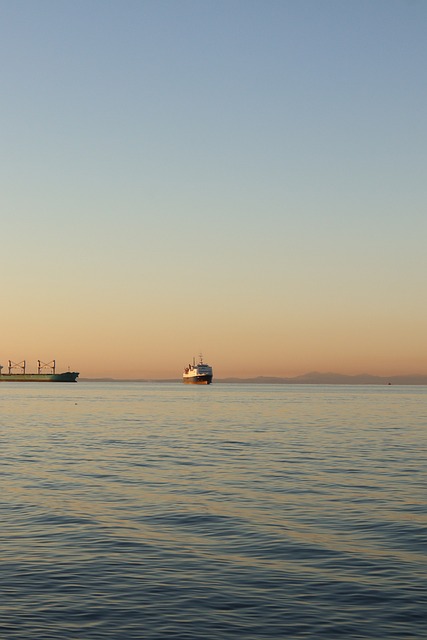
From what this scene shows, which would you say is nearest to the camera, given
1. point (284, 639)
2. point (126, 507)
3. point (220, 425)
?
point (284, 639)

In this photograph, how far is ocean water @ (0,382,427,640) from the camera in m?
17.0

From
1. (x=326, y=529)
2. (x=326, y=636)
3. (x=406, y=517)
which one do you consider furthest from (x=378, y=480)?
(x=326, y=636)

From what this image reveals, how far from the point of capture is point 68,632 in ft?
52.5

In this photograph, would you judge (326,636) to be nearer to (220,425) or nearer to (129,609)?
(129,609)

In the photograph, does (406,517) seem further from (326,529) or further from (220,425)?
(220,425)

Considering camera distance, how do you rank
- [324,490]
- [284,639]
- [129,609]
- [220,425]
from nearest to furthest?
[284,639]
[129,609]
[324,490]
[220,425]

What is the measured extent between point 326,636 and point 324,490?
20.4m

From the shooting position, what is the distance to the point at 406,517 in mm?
29234

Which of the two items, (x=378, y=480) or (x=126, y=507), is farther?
(x=378, y=480)

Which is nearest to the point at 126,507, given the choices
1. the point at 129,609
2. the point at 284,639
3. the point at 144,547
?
the point at 144,547

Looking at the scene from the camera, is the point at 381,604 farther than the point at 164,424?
No

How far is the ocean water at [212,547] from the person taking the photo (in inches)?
667

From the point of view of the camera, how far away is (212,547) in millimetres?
24078

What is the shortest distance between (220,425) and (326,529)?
62.2 m
